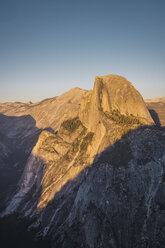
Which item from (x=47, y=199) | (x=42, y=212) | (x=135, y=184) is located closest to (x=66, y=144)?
(x=47, y=199)

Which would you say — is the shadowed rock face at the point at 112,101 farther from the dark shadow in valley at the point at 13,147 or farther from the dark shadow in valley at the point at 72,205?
the dark shadow in valley at the point at 13,147

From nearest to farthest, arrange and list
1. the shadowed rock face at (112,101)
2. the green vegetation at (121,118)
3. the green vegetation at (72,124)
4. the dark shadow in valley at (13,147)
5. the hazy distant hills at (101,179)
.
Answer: the hazy distant hills at (101,179) → the green vegetation at (121,118) → the shadowed rock face at (112,101) → the green vegetation at (72,124) → the dark shadow in valley at (13,147)

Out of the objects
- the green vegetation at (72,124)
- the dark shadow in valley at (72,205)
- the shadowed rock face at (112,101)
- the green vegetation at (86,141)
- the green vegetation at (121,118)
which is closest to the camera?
the dark shadow in valley at (72,205)

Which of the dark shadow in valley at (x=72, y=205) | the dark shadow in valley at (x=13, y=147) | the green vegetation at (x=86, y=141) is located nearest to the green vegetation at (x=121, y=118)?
the dark shadow in valley at (x=72, y=205)

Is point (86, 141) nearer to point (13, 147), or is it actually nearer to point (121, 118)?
point (121, 118)

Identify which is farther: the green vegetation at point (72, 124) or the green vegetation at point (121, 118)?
the green vegetation at point (72, 124)

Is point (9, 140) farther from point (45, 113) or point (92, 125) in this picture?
point (92, 125)

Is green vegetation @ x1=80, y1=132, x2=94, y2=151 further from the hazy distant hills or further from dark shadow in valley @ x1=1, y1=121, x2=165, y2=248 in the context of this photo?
dark shadow in valley @ x1=1, y1=121, x2=165, y2=248
